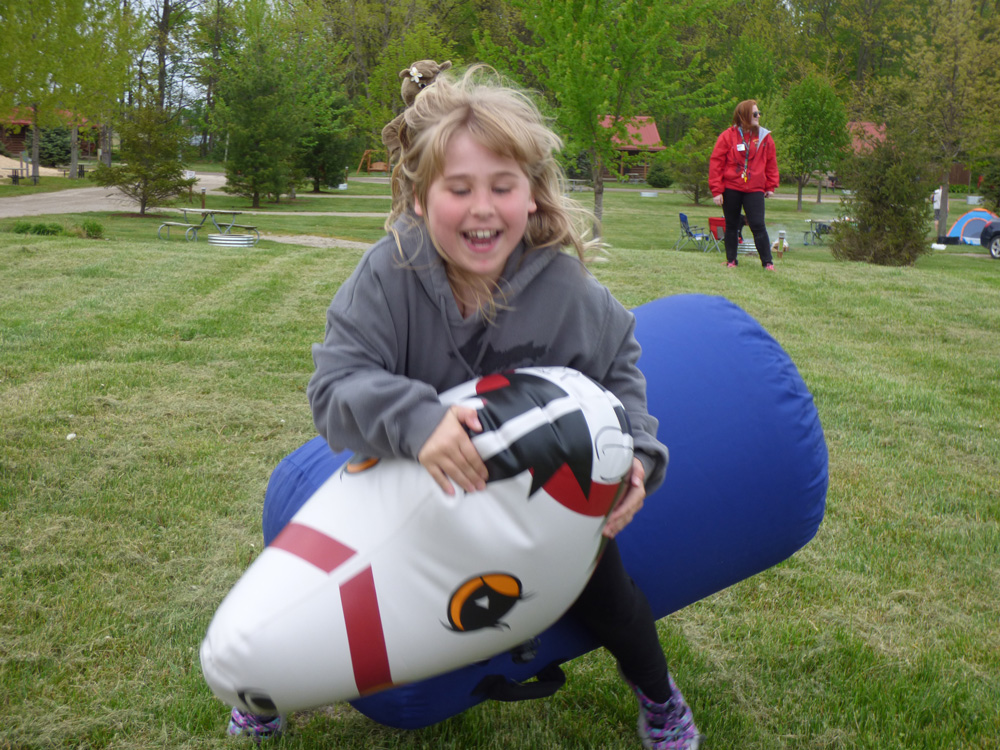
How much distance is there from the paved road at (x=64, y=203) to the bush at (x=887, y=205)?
1645cm

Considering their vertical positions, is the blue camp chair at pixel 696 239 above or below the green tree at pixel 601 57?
below

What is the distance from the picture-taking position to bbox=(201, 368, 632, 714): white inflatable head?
1.76 metres

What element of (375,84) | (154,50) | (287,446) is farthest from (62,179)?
(287,446)

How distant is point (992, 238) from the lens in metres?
21.5

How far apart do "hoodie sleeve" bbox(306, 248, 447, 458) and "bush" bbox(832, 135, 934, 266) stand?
1279cm

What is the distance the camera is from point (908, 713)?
8.79ft

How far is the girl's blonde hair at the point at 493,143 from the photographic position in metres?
1.98

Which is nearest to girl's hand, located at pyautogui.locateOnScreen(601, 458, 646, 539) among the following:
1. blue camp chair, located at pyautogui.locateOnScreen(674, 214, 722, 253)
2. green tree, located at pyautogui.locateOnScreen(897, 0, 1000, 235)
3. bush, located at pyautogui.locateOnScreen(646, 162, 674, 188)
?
blue camp chair, located at pyautogui.locateOnScreen(674, 214, 722, 253)

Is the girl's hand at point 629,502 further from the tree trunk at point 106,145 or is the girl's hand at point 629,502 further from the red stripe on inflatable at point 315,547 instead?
the tree trunk at point 106,145

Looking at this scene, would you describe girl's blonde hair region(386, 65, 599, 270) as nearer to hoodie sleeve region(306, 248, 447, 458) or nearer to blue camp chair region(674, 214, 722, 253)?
hoodie sleeve region(306, 248, 447, 458)

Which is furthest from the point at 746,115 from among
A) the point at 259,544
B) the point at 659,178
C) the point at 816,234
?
the point at 659,178

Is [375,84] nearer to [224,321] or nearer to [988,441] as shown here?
[224,321]

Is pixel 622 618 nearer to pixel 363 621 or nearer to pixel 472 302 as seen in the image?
pixel 363 621

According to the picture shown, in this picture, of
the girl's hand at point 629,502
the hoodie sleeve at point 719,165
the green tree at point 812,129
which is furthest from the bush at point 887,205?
the green tree at point 812,129
